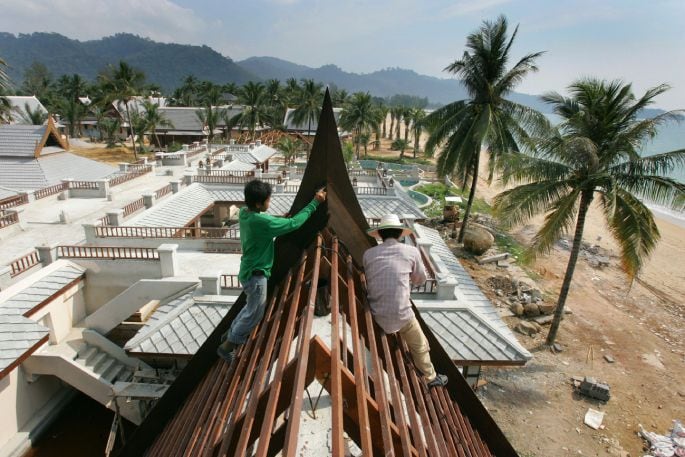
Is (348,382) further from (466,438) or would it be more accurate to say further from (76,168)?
(76,168)

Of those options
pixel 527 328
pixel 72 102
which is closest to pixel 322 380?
pixel 527 328

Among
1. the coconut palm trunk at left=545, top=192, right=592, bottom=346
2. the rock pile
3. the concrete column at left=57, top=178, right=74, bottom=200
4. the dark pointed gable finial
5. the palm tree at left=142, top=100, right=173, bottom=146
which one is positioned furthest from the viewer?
the palm tree at left=142, top=100, right=173, bottom=146

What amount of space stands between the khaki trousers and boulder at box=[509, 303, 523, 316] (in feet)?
45.8

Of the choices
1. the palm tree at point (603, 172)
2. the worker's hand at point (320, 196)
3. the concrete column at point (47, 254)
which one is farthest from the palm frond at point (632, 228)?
the concrete column at point (47, 254)

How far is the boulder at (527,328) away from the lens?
1504 cm

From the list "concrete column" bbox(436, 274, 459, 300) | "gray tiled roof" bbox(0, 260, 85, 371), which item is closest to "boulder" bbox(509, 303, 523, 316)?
"concrete column" bbox(436, 274, 459, 300)

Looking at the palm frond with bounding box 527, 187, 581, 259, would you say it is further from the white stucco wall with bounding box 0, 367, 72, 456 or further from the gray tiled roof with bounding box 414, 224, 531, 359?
the white stucco wall with bounding box 0, 367, 72, 456

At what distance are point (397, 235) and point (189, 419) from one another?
9.23 ft

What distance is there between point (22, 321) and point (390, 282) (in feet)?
31.8

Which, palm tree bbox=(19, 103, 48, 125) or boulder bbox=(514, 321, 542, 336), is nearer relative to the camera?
boulder bbox=(514, 321, 542, 336)

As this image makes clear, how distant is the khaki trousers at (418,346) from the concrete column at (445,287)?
242 inches

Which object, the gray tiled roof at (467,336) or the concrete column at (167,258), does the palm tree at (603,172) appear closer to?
the gray tiled roof at (467,336)

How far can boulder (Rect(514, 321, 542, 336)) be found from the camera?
15.0 m

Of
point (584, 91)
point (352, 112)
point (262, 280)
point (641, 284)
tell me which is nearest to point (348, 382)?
point (262, 280)
